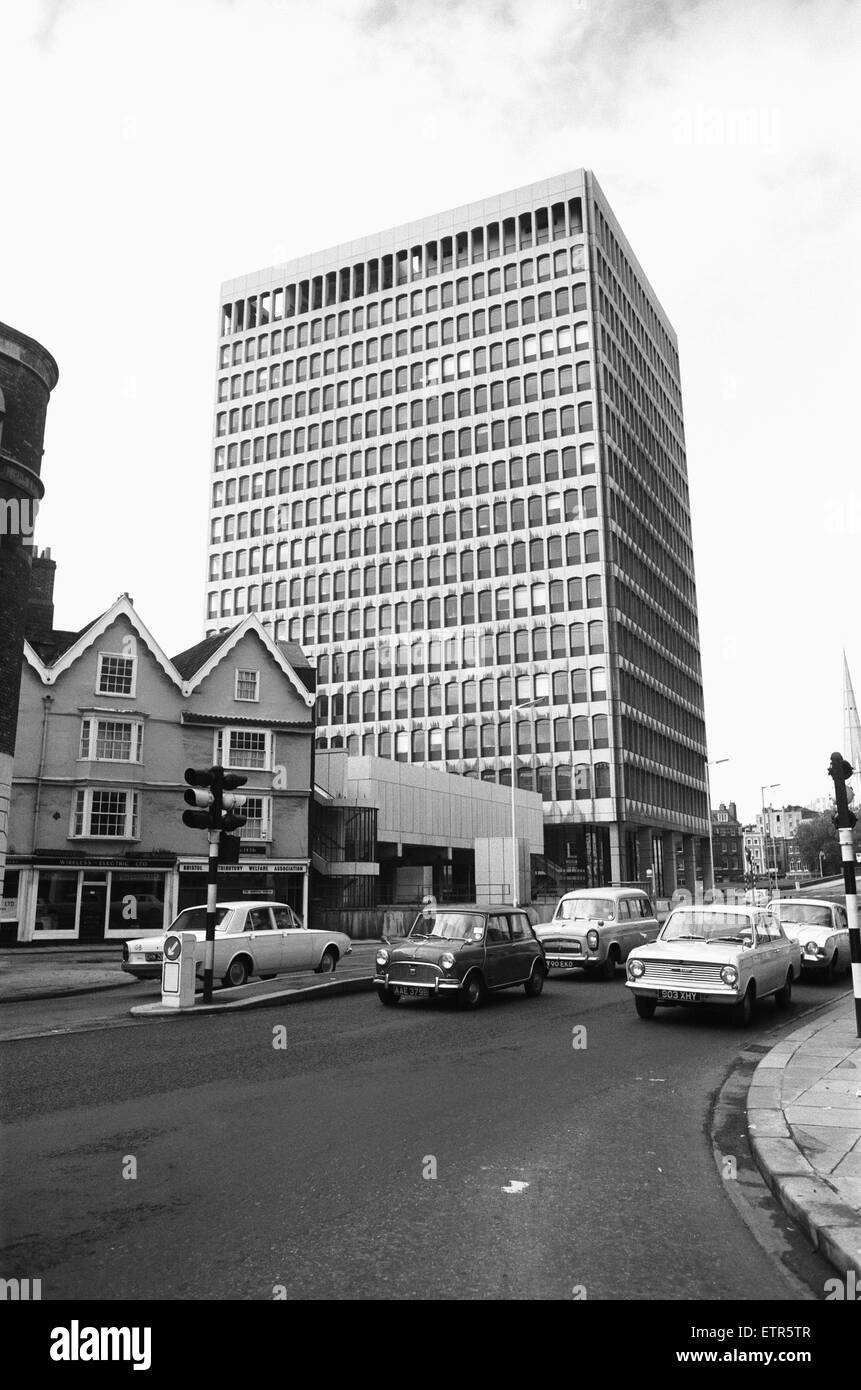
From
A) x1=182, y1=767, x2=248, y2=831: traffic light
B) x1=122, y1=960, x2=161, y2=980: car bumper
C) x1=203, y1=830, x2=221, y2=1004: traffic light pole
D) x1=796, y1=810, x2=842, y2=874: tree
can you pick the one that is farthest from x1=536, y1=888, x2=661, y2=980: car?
x1=796, y1=810, x2=842, y2=874: tree

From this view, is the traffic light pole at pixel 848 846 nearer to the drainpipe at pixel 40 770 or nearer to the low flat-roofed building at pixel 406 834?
the low flat-roofed building at pixel 406 834

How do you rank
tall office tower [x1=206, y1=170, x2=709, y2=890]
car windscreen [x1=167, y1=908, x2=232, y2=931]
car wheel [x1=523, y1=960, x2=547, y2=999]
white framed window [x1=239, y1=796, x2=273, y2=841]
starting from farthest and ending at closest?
tall office tower [x1=206, y1=170, x2=709, y2=890] < white framed window [x1=239, y1=796, x2=273, y2=841] < car windscreen [x1=167, y1=908, x2=232, y2=931] < car wheel [x1=523, y1=960, x2=547, y2=999]

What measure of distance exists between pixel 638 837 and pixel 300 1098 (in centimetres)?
6733

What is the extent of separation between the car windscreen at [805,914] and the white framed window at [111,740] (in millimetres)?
23748

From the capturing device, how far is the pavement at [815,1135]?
5060 millimetres

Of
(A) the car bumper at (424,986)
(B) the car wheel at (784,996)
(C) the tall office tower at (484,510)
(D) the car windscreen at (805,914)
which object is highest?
(C) the tall office tower at (484,510)

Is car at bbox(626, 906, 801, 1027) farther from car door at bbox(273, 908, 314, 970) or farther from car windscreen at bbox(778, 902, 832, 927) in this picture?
car door at bbox(273, 908, 314, 970)

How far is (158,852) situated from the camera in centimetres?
3497

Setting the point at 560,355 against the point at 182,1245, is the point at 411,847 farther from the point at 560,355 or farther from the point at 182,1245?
the point at 182,1245

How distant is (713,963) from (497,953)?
3.92 m

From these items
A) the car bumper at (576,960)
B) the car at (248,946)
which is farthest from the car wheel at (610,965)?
the car at (248,946)

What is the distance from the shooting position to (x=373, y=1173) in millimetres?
6125

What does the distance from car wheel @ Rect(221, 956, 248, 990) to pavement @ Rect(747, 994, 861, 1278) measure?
1007 centimetres

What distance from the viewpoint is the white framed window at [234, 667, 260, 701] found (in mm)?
37875
